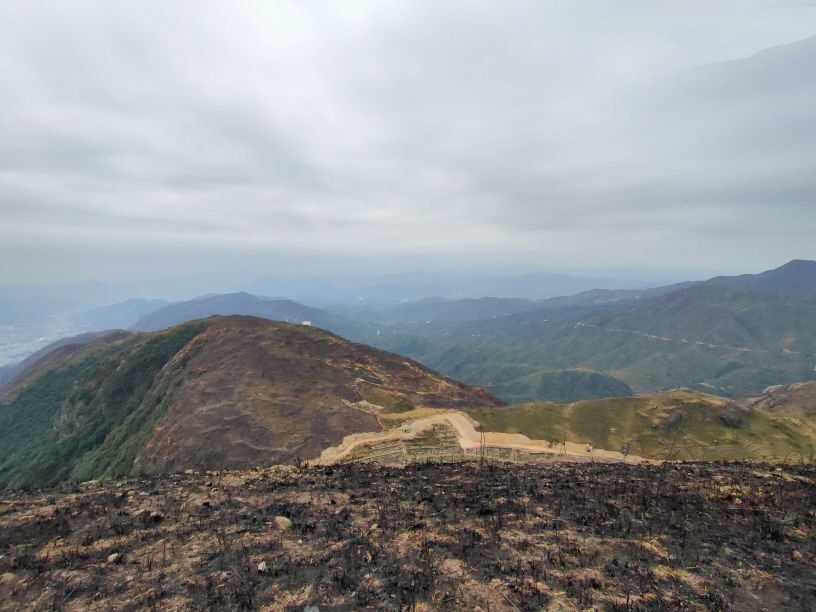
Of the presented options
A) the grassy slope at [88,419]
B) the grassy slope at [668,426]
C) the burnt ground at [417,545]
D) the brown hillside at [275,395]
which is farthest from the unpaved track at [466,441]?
the grassy slope at [88,419]

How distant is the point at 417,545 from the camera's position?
17.5m

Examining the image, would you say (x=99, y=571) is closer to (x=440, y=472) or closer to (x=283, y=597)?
(x=283, y=597)

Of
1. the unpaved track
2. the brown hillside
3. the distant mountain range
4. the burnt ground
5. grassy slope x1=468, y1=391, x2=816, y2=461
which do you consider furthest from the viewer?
grassy slope x1=468, y1=391, x2=816, y2=461

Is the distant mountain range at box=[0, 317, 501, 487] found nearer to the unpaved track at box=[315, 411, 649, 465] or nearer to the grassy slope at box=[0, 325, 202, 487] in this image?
the grassy slope at box=[0, 325, 202, 487]

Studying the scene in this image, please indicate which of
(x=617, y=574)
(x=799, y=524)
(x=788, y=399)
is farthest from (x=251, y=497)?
(x=788, y=399)

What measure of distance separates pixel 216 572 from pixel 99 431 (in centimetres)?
11383

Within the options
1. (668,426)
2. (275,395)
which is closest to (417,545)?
(275,395)

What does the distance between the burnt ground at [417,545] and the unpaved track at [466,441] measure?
3238cm

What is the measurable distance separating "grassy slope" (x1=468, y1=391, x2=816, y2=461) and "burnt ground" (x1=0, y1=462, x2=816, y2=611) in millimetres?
48751

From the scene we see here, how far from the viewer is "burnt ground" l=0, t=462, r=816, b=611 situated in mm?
13969

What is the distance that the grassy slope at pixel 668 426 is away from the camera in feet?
237

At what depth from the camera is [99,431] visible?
101812 millimetres

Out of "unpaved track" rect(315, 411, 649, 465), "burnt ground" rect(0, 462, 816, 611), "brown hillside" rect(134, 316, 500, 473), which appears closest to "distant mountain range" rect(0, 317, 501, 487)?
"brown hillside" rect(134, 316, 500, 473)

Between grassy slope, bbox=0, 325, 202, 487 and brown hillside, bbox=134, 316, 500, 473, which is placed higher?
brown hillside, bbox=134, 316, 500, 473
